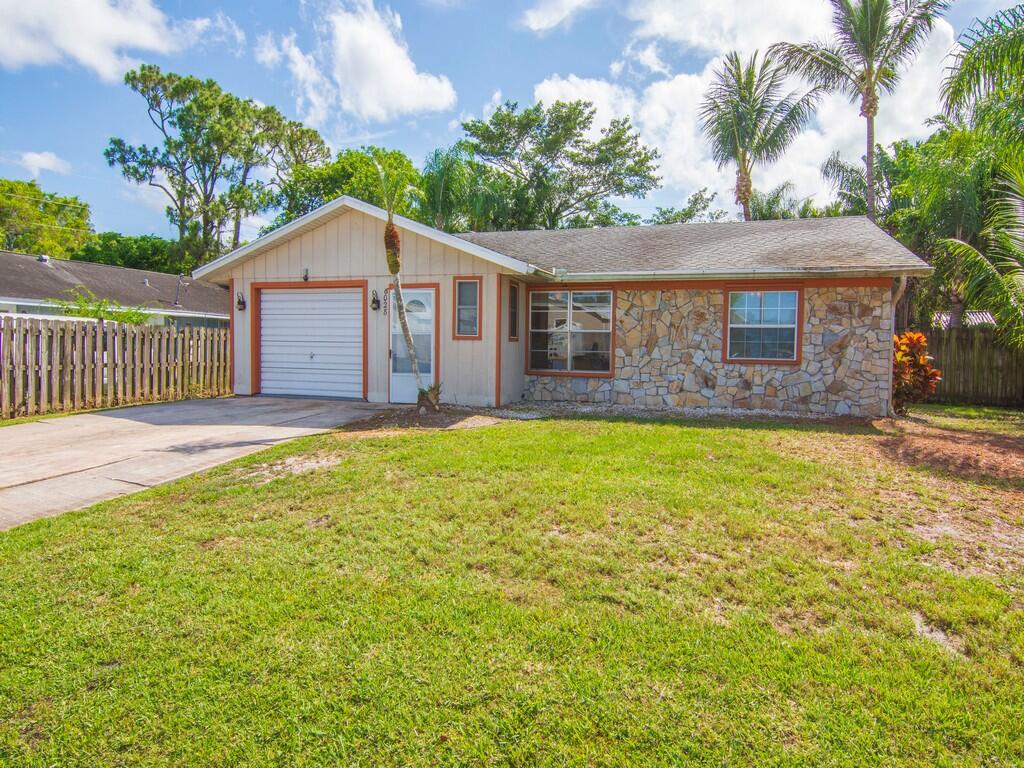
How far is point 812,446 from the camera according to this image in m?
7.08

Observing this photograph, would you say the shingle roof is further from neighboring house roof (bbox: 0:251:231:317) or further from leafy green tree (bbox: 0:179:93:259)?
leafy green tree (bbox: 0:179:93:259)

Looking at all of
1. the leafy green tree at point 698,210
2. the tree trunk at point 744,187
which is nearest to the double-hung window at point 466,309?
the tree trunk at point 744,187

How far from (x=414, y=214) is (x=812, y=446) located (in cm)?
2002

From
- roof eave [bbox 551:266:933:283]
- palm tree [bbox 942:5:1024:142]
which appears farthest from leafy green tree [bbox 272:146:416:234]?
palm tree [bbox 942:5:1024:142]

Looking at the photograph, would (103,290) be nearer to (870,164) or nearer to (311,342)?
(311,342)

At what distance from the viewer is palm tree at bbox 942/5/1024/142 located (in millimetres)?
7562

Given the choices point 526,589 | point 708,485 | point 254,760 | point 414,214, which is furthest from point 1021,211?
point 414,214

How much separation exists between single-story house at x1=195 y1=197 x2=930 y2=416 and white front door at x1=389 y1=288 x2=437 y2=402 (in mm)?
28

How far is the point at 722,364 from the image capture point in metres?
10.6

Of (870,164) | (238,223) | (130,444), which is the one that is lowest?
(130,444)

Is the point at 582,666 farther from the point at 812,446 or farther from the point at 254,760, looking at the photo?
the point at 812,446

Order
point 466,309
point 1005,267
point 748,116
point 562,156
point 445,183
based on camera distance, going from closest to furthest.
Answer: point 466,309
point 1005,267
point 748,116
point 445,183
point 562,156

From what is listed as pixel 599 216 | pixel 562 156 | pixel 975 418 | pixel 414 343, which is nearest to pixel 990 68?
pixel 975 418

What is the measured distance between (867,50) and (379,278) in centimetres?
1489
